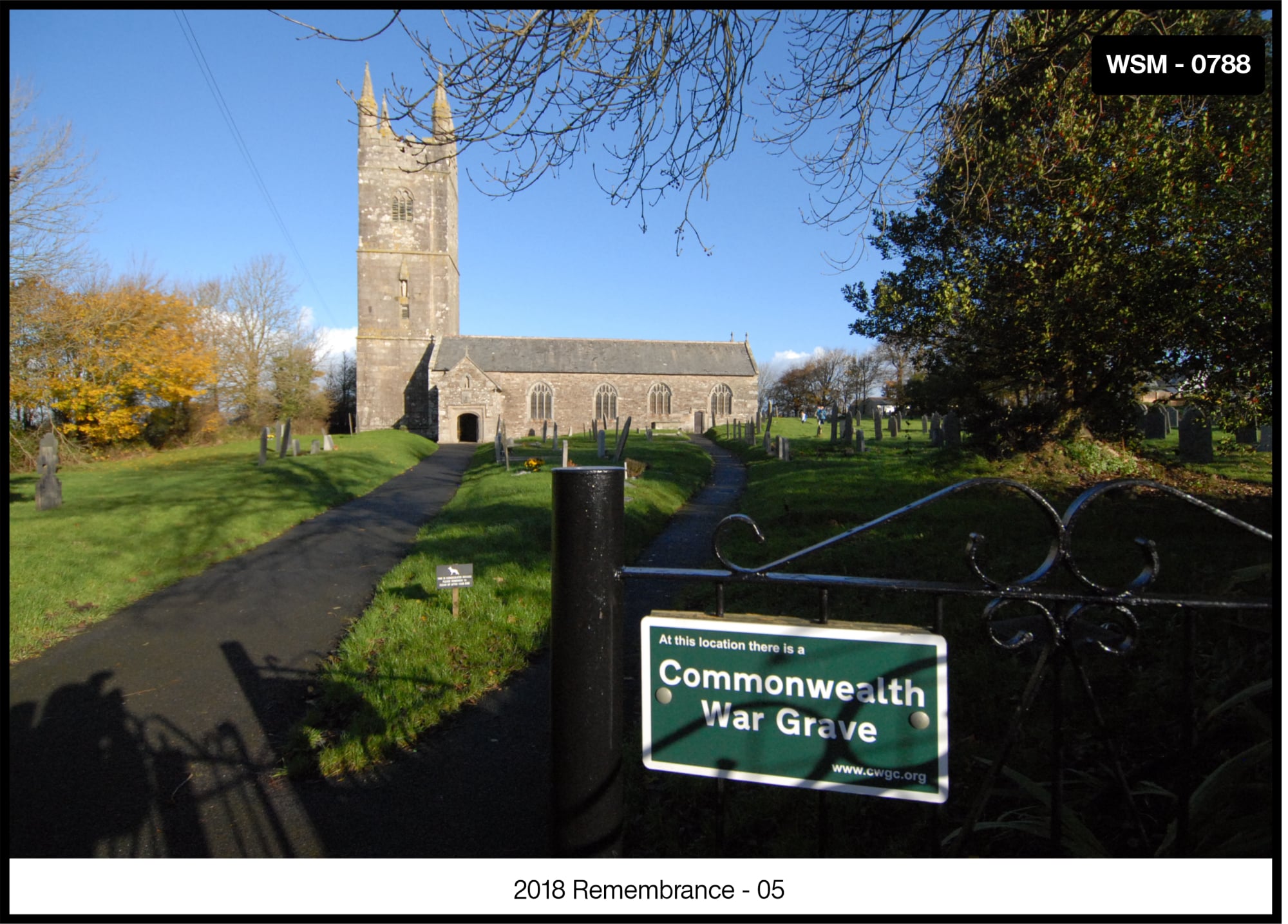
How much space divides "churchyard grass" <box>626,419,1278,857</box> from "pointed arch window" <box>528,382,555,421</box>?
41.2 m

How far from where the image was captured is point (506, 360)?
163ft

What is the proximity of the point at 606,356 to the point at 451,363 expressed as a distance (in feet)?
39.0

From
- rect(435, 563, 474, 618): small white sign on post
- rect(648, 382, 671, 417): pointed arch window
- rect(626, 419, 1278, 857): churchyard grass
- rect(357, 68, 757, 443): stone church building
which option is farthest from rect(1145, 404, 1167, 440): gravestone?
rect(648, 382, 671, 417): pointed arch window

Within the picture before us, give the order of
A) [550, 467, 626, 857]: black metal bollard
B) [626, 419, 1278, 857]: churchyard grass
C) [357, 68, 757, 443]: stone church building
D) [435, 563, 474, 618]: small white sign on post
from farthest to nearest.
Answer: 1. [357, 68, 757, 443]: stone church building
2. [435, 563, 474, 618]: small white sign on post
3. [626, 419, 1278, 857]: churchyard grass
4. [550, 467, 626, 857]: black metal bollard

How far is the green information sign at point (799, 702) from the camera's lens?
5.64 feet

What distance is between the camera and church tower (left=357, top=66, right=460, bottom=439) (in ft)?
151

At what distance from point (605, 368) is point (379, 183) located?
19.7 metres

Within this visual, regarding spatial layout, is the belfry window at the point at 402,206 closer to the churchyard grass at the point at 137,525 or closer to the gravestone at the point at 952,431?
the churchyard grass at the point at 137,525

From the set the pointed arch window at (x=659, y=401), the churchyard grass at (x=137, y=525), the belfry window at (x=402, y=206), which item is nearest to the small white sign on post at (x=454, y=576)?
the churchyard grass at (x=137, y=525)

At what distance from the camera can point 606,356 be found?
52031mm

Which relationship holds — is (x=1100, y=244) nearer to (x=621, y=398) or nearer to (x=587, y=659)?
(x=587, y=659)

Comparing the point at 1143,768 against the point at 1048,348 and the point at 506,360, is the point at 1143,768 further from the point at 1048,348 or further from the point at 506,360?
the point at 506,360

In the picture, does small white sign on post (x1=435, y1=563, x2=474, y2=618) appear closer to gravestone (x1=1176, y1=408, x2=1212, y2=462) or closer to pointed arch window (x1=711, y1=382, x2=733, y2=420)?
gravestone (x1=1176, y1=408, x2=1212, y2=462)

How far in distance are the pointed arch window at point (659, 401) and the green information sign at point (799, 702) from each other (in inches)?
1978
